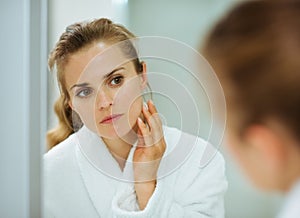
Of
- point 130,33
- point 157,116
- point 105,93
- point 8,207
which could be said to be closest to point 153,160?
point 157,116

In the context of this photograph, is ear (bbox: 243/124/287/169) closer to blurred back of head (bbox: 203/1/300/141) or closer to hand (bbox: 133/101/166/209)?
blurred back of head (bbox: 203/1/300/141)

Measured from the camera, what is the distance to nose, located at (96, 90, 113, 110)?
3.76 ft

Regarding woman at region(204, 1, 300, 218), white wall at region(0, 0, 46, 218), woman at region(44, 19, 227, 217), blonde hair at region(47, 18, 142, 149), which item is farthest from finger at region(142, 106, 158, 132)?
woman at region(204, 1, 300, 218)

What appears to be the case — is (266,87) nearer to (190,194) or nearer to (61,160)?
(190,194)

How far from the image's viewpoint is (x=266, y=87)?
659 mm

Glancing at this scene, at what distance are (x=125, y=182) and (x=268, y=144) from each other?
22.0 inches

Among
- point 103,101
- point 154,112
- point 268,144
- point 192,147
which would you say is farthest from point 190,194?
point 268,144

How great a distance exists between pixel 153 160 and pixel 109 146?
13cm

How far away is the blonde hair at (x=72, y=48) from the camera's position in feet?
3.76

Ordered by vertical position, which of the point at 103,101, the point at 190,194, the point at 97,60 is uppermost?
the point at 97,60

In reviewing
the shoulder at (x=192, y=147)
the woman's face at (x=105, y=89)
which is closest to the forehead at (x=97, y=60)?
the woman's face at (x=105, y=89)

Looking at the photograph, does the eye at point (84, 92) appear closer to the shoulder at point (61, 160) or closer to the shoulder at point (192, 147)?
the shoulder at point (61, 160)

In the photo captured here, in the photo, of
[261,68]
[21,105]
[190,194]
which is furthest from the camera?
[21,105]

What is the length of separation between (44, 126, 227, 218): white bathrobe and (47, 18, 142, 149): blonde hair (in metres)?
0.03
